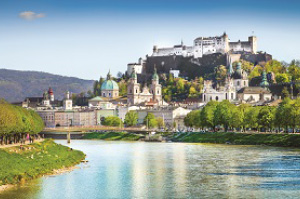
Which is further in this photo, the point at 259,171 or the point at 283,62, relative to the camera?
the point at 283,62

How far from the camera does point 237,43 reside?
178125mm

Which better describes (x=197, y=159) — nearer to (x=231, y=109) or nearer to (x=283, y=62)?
(x=231, y=109)

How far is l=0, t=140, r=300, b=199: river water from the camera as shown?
4406 cm

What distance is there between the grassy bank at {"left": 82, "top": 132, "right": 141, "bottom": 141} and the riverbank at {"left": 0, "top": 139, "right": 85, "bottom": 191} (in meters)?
48.0

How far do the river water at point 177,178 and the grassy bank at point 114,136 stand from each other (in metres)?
43.9

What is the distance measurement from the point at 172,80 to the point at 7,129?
400 ft

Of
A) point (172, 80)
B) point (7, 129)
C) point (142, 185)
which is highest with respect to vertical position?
point (172, 80)

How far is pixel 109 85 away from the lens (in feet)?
623

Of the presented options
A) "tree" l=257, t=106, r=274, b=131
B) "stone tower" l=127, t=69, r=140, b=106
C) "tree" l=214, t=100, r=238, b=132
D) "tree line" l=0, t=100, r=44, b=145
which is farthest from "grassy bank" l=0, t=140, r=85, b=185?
"stone tower" l=127, t=69, r=140, b=106

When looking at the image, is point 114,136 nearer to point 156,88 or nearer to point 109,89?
point 156,88

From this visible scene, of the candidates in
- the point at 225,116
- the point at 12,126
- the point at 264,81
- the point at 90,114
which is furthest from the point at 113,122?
the point at 12,126

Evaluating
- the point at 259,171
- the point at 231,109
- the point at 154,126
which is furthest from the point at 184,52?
the point at 259,171

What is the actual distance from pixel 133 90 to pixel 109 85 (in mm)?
12887

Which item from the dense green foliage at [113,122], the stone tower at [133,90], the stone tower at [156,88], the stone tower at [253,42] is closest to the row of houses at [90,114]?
the dense green foliage at [113,122]
